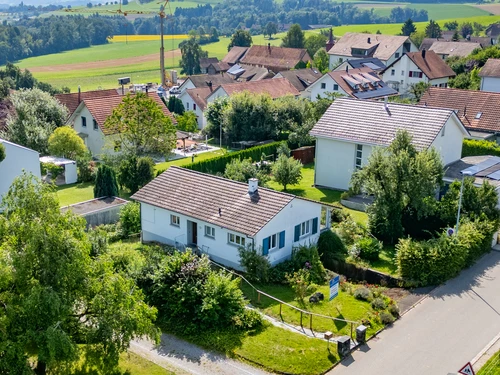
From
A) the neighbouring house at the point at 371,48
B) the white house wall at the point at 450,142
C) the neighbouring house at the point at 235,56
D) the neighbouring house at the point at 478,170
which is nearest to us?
the neighbouring house at the point at 478,170

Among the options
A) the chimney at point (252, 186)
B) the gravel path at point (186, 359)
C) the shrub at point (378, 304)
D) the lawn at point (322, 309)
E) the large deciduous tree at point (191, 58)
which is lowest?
the large deciduous tree at point (191, 58)

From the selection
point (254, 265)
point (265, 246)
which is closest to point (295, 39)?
point (265, 246)

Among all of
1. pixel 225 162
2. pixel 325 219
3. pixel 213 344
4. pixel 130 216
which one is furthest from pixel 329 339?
pixel 225 162

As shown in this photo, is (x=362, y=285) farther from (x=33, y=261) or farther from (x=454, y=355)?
(x=33, y=261)

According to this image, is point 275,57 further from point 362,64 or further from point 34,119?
point 34,119

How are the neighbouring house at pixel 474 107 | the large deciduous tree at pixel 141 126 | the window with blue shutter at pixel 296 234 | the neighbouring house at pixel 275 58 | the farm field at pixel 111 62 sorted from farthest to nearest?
the farm field at pixel 111 62
the neighbouring house at pixel 275 58
the neighbouring house at pixel 474 107
the large deciduous tree at pixel 141 126
the window with blue shutter at pixel 296 234

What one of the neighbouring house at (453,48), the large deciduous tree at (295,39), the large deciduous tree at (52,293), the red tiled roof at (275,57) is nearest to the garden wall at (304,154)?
the large deciduous tree at (52,293)

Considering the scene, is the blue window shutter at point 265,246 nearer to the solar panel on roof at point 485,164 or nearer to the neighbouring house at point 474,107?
the solar panel on roof at point 485,164

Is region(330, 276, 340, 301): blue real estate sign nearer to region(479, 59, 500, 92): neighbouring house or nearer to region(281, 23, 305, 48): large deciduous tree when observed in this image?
region(479, 59, 500, 92): neighbouring house
